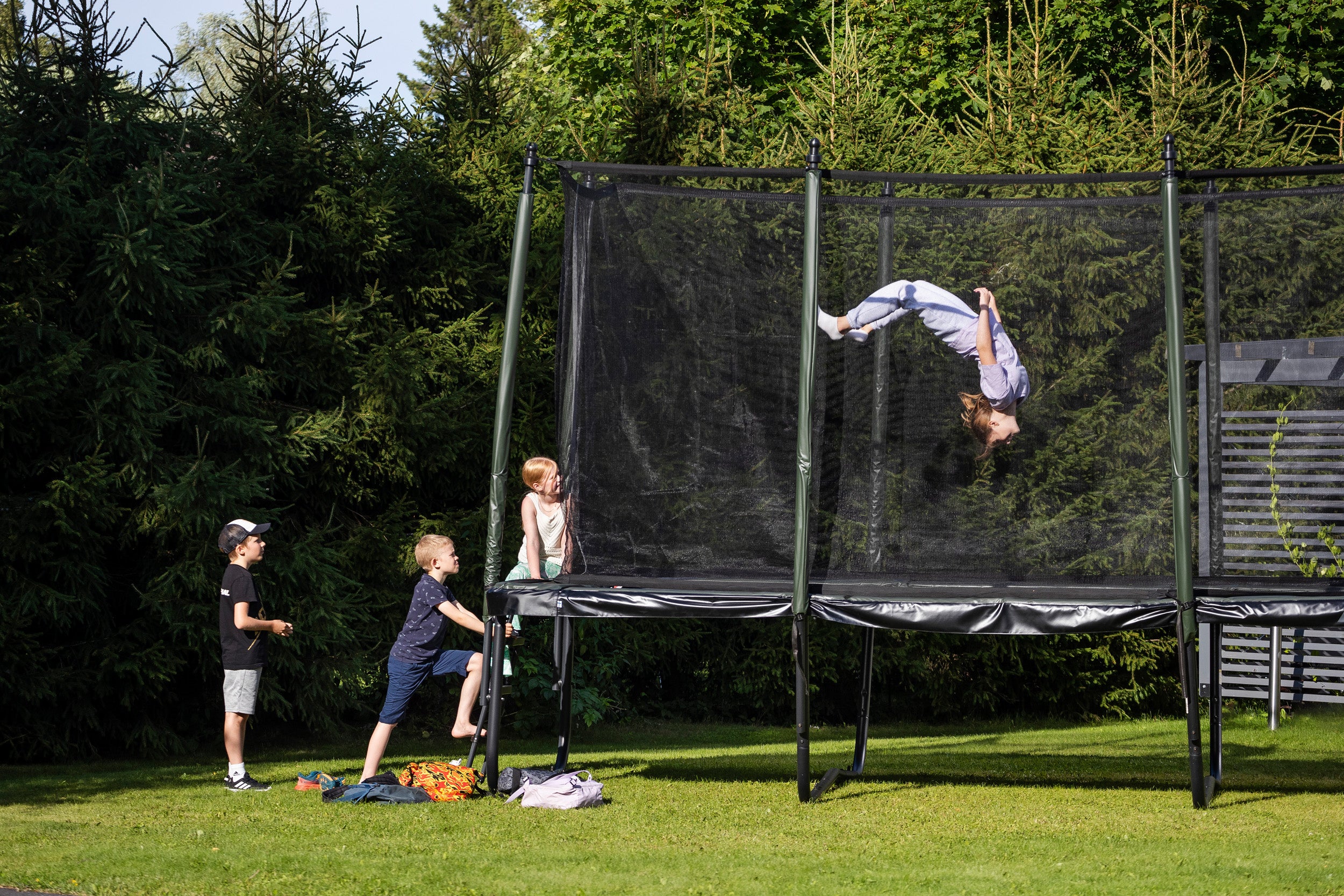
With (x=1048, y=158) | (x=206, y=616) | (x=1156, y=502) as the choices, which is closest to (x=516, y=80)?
(x=1048, y=158)

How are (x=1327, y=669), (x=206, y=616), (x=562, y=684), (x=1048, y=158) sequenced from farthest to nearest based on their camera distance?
(x=1048, y=158), (x=1327, y=669), (x=206, y=616), (x=562, y=684)

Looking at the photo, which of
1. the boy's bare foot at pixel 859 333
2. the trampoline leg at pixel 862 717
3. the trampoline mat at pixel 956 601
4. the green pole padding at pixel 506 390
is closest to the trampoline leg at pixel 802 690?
the trampoline mat at pixel 956 601

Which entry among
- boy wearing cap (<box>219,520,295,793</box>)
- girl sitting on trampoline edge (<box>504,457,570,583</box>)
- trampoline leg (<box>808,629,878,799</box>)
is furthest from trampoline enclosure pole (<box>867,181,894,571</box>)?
boy wearing cap (<box>219,520,295,793</box>)

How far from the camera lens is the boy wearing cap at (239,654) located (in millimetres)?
6734

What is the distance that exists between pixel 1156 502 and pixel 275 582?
5.53m

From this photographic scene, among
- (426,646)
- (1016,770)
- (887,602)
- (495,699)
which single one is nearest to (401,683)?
(426,646)

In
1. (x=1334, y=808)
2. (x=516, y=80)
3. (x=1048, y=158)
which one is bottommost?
(x=1334, y=808)

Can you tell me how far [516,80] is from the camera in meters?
11.0

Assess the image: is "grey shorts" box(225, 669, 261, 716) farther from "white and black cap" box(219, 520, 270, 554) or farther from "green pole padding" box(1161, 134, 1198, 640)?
"green pole padding" box(1161, 134, 1198, 640)

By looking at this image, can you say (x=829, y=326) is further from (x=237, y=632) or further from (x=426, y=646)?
(x=237, y=632)

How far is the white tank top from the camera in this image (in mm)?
6965

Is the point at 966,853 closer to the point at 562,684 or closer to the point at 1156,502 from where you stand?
the point at 1156,502

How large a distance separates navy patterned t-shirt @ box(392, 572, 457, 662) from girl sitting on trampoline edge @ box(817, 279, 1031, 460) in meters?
2.44

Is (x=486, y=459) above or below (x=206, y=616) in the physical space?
above
